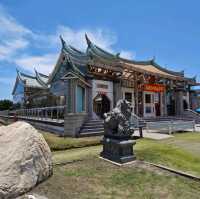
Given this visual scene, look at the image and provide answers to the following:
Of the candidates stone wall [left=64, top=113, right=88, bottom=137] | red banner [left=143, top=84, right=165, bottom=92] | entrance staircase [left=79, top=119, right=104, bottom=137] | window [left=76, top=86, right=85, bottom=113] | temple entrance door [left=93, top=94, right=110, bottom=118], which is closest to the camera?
stone wall [left=64, top=113, right=88, bottom=137]

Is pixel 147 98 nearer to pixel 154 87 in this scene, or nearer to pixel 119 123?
pixel 154 87

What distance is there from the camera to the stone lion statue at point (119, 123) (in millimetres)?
6965

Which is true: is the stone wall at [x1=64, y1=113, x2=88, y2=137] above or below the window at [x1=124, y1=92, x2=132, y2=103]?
below

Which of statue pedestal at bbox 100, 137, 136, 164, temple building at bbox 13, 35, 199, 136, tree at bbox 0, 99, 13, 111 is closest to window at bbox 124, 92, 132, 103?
temple building at bbox 13, 35, 199, 136

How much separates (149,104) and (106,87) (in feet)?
22.9

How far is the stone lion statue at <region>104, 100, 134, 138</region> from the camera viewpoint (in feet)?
22.9

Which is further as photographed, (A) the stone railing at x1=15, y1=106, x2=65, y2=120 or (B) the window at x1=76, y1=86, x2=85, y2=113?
(B) the window at x1=76, y1=86, x2=85, y2=113

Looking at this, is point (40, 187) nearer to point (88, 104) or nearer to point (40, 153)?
point (40, 153)

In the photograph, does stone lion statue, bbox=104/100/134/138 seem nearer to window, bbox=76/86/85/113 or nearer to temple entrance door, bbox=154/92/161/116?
window, bbox=76/86/85/113

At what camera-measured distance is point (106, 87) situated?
19781mm

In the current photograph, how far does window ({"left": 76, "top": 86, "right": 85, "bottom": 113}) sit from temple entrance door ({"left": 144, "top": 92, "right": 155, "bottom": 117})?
9.13m

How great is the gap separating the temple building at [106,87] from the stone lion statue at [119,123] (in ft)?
20.6

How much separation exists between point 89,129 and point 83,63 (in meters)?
6.32

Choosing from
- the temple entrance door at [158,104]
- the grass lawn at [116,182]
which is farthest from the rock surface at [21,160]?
the temple entrance door at [158,104]
